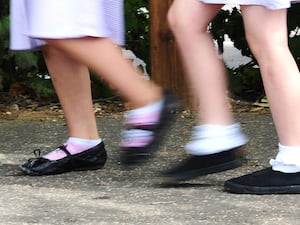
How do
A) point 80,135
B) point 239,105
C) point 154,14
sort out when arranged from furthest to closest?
point 239,105
point 154,14
point 80,135

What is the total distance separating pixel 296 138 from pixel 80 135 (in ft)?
3.22

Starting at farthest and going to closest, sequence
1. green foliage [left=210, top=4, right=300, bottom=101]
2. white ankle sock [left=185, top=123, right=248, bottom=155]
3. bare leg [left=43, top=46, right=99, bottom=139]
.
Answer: green foliage [left=210, top=4, right=300, bottom=101]
bare leg [left=43, top=46, right=99, bottom=139]
white ankle sock [left=185, top=123, right=248, bottom=155]

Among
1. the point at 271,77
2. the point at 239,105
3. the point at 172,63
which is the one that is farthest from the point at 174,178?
the point at 239,105

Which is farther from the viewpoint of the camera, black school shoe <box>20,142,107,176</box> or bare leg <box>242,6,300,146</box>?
black school shoe <box>20,142,107,176</box>

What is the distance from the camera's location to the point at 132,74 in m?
3.15

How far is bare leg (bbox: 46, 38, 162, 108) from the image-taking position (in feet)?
10.2

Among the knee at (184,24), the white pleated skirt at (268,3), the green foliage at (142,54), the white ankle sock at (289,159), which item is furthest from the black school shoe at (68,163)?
the green foliage at (142,54)

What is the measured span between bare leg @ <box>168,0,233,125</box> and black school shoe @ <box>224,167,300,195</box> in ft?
0.78

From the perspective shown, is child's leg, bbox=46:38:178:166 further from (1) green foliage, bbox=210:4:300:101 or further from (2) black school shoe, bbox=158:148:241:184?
(1) green foliage, bbox=210:4:300:101

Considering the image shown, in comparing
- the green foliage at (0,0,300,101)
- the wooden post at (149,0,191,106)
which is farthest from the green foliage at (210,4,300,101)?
the wooden post at (149,0,191,106)

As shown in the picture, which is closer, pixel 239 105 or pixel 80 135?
pixel 80 135

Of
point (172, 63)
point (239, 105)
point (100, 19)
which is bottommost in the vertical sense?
point (239, 105)

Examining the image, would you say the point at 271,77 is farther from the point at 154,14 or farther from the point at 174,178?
the point at 154,14

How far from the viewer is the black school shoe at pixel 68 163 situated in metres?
3.56
